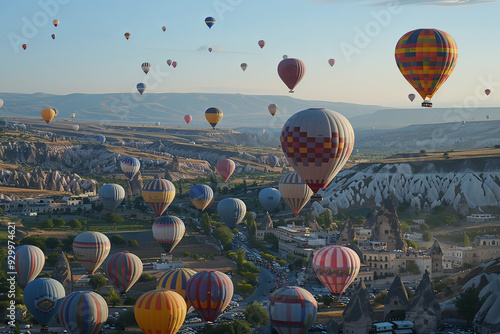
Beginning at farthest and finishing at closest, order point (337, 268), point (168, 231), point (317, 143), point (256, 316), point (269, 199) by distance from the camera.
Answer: point (269, 199) → point (168, 231) → point (337, 268) → point (317, 143) → point (256, 316)

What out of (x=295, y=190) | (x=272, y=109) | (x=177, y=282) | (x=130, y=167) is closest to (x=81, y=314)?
(x=177, y=282)

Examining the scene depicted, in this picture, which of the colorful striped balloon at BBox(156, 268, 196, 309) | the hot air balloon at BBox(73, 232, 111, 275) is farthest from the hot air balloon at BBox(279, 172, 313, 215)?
the colorful striped balloon at BBox(156, 268, 196, 309)

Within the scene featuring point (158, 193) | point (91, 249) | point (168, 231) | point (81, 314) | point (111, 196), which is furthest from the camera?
point (111, 196)

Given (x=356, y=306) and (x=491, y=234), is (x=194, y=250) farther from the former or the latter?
(x=356, y=306)

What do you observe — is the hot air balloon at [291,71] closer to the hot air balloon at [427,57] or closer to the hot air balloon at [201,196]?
the hot air balloon at [201,196]

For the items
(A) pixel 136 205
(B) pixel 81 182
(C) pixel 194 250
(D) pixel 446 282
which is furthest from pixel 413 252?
(B) pixel 81 182

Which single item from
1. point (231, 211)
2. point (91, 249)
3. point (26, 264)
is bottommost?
point (26, 264)

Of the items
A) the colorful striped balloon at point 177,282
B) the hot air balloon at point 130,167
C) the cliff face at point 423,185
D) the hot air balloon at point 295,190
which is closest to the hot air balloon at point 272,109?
the hot air balloon at point 130,167

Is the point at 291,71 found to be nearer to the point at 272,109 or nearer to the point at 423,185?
the point at 423,185
